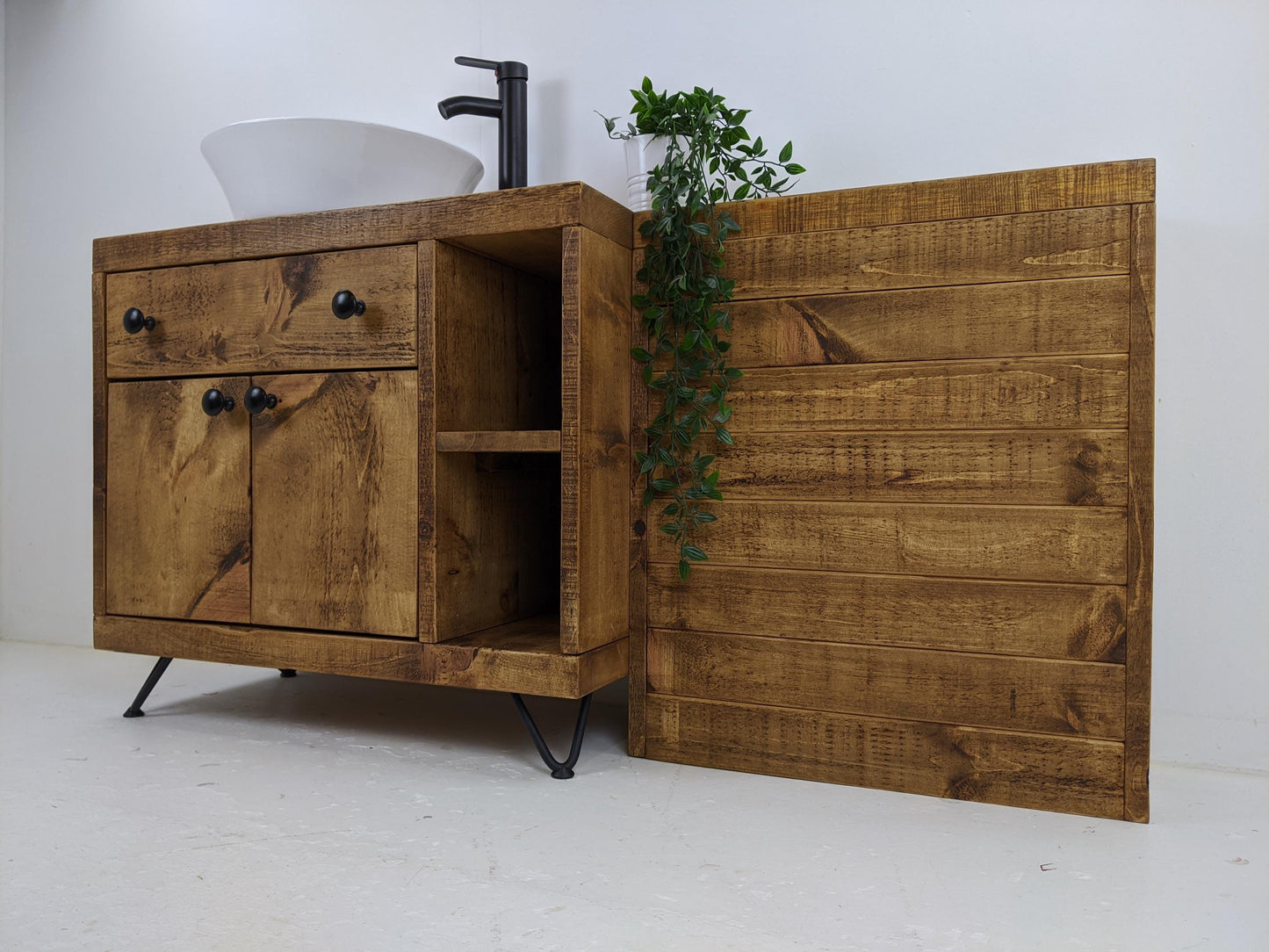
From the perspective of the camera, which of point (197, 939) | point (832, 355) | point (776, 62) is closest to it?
point (197, 939)

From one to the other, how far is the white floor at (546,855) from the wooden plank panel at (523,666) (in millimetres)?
127

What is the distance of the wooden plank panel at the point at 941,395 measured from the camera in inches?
41.6

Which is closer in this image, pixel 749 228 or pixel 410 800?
pixel 410 800

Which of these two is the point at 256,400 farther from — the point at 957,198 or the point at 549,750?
the point at 957,198

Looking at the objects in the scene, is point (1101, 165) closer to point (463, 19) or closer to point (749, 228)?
point (749, 228)

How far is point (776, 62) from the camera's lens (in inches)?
58.9

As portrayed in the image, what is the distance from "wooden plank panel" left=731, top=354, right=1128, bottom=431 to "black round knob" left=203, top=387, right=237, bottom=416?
75cm

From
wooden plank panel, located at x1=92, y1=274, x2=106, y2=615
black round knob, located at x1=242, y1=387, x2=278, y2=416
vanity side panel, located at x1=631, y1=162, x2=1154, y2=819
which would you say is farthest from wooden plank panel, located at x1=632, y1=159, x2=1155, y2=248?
wooden plank panel, located at x1=92, y1=274, x2=106, y2=615

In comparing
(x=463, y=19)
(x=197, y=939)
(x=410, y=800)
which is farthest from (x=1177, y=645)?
(x=463, y=19)

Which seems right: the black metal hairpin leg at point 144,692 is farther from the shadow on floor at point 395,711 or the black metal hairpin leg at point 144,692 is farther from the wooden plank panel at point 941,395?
the wooden plank panel at point 941,395

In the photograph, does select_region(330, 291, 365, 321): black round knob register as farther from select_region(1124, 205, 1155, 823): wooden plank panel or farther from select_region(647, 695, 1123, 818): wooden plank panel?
select_region(1124, 205, 1155, 823): wooden plank panel

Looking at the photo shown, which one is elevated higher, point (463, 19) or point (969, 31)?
point (463, 19)

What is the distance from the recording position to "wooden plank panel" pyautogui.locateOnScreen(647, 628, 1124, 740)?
1.06m

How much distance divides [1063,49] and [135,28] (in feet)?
6.45
